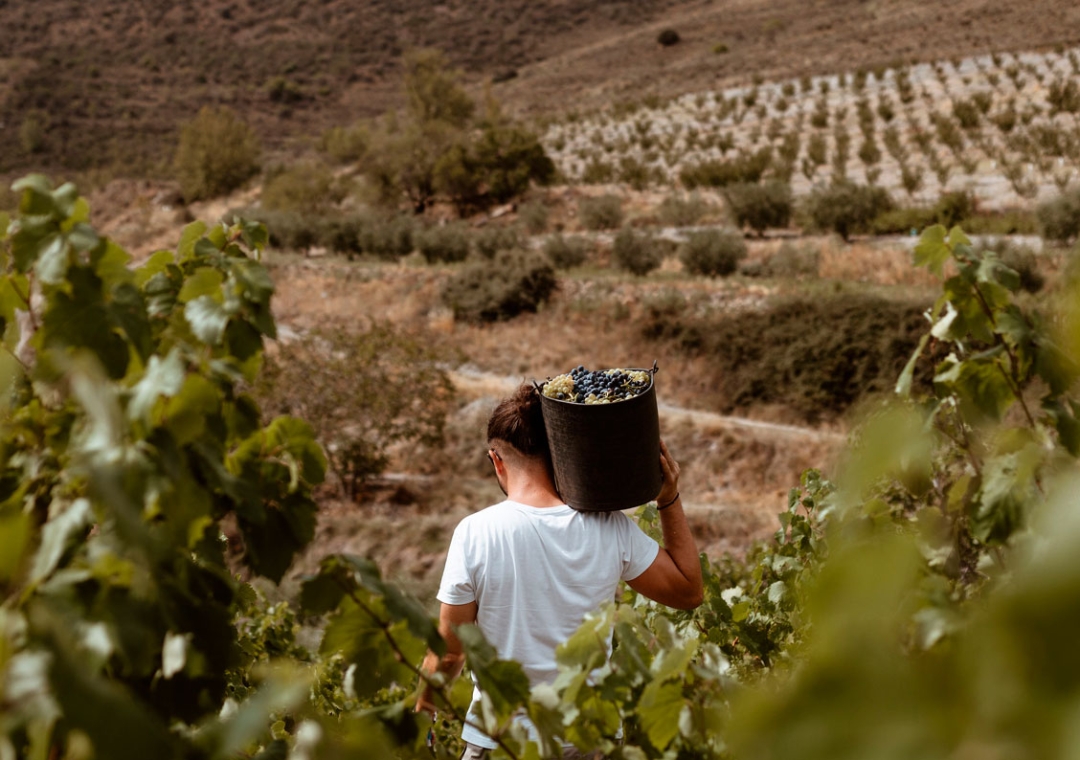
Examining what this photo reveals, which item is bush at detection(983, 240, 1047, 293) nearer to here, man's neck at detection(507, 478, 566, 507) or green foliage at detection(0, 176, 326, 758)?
man's neck at detection(507, 478, 566, 507)

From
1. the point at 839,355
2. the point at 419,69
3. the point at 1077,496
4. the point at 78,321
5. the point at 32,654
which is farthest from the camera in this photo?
the point at 419,69

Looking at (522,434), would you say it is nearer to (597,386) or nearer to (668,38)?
(597,386)

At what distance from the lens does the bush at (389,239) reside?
20.7 meters

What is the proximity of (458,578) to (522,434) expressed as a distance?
0.37 m

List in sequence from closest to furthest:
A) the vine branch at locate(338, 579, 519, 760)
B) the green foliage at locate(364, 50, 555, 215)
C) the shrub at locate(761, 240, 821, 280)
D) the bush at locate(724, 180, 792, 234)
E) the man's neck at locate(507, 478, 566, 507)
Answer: the vine branch at locate(338, 579, 519, 760) → the man's neck at locate(507, 478, 566, 507) → the shrub at locate(761, 240, 821, 280) → the bush at locate(724, 180, 792, 234) → the green foliage at locate(364, 50, 555, 215)

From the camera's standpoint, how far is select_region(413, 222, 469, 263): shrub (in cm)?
1870

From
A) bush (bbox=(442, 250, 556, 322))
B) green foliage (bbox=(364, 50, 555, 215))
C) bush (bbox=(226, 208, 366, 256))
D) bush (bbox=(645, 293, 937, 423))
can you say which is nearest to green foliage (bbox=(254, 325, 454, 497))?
bush (bbox=(645, 293, 937, 423))

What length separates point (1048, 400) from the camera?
0.92 meters

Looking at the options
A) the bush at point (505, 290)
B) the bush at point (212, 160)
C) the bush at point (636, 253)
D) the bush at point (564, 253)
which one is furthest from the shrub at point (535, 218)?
the bush at point (212, 160)

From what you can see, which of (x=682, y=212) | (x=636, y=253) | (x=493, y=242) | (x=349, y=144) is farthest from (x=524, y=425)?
(x=349, y=144)

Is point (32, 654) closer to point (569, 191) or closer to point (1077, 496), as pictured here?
point (1077, 496)

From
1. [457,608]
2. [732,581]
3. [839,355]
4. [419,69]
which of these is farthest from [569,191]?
[457,608]

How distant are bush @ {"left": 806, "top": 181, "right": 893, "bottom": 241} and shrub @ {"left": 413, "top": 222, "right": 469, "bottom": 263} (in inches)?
281

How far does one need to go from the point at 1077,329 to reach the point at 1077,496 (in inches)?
4.0
